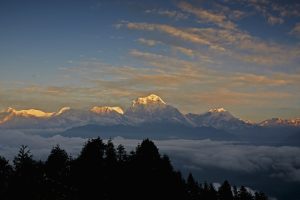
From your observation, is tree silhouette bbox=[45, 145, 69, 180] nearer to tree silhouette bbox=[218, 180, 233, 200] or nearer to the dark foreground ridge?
the dark foreground ridge

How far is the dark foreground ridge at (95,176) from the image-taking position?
129 ft

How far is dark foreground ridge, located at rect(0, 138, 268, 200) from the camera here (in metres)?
39.2

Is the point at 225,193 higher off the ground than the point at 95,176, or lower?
lower

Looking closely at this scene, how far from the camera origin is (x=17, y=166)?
40188mm

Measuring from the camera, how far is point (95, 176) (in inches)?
1832

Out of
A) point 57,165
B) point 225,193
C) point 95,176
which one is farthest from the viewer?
point 225,193

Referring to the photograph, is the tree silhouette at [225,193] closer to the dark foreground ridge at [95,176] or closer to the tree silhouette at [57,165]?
the dark foreground ridge at [95,176]

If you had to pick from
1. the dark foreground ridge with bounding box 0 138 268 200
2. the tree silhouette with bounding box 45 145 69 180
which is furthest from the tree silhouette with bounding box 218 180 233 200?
the tree silhouette with bounding box 45 145 69 180

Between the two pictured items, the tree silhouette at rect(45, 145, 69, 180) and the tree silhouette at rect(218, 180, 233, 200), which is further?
the tree silhouette at rect(218, 180, 233, 200)

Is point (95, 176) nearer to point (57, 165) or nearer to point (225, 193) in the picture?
point (57, 165)

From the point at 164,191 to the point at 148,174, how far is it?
2.45 metres

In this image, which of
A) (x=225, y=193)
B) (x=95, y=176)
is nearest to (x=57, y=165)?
(x=95, y=176)

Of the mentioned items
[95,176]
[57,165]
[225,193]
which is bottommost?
[225,193]

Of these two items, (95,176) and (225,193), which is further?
(225,193)
